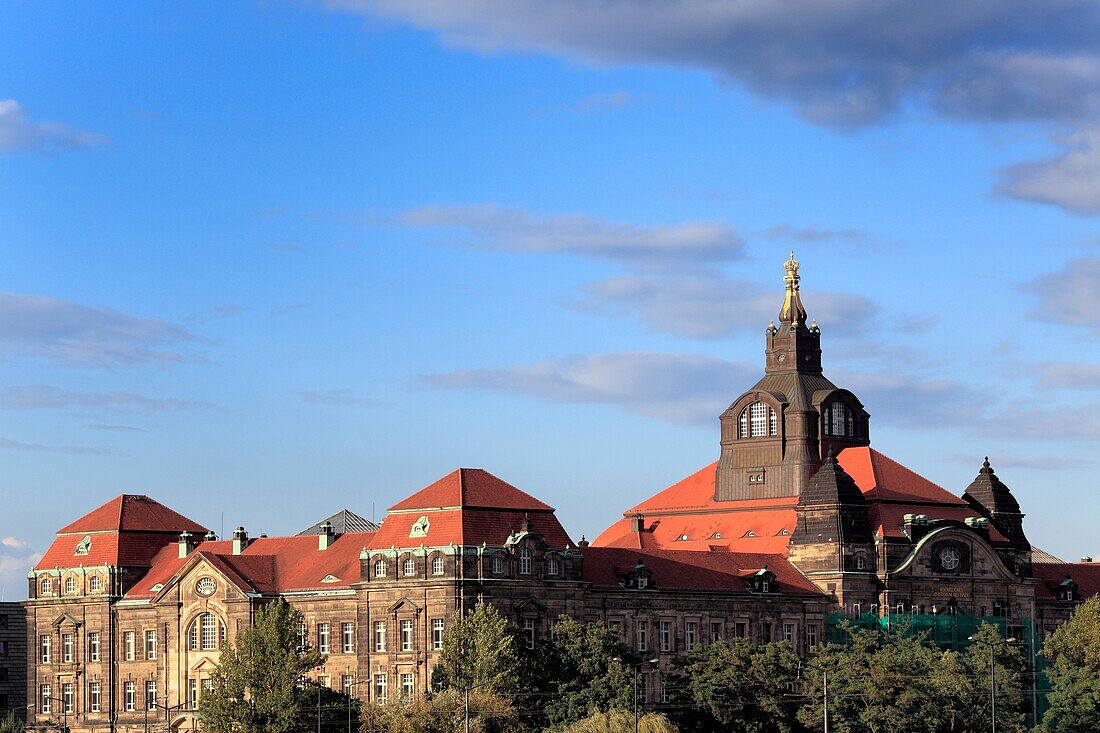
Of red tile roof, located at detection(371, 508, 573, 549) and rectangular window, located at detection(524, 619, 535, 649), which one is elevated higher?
red tile roof, located at detection(371, 508, 573, 549)

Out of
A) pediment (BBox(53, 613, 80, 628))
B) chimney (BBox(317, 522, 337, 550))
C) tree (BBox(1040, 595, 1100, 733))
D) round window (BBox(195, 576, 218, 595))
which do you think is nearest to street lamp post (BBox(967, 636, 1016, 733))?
tree (BBox(1040, 595, 1100, 733))

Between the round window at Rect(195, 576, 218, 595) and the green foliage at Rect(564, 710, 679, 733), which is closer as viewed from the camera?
the green foliage at Rect(564, 710, 679, 733)

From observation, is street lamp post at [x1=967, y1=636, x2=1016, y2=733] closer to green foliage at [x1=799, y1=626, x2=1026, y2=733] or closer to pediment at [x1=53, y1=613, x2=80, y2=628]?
green foliage at [x1=799, y1=626, x2=1026, y2=733]

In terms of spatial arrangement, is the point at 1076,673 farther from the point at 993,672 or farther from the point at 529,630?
the point at 529,630

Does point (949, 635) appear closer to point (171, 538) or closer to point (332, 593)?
point (332, 593)

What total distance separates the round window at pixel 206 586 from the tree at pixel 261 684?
577 inches

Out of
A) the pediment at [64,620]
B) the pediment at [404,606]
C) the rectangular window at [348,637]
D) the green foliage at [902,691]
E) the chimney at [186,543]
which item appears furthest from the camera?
the chimney at [186,543]

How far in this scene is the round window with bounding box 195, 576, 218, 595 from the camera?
604 ft

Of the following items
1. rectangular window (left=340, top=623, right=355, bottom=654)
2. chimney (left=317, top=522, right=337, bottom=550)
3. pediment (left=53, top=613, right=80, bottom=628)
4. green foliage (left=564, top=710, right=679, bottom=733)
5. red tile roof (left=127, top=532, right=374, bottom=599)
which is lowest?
green foliage (left=564, top=710, right=679, bottom=733)

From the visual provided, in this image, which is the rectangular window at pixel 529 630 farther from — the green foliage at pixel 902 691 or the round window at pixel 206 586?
the round window at pixel 206 586

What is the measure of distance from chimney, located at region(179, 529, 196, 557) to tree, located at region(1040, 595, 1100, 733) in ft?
196

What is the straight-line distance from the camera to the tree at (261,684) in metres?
163

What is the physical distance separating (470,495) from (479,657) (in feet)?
39.4

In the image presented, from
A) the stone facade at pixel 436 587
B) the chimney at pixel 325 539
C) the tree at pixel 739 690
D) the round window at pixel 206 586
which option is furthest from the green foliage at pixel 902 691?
the round window at pixel 206 586
